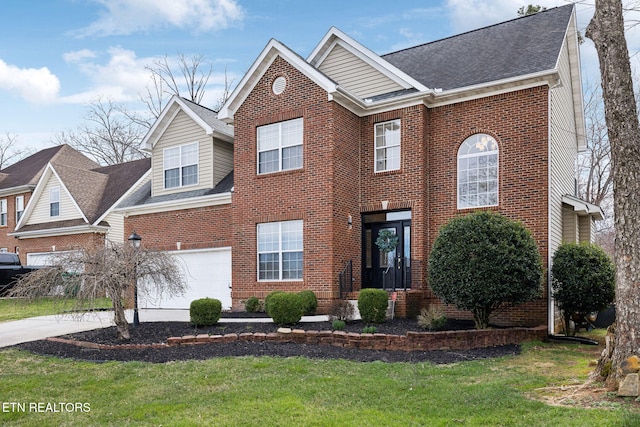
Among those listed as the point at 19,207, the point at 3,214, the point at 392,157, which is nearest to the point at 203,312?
the point at 392,157

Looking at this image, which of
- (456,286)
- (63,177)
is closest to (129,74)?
(63,177)

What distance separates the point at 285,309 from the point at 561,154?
9.00m

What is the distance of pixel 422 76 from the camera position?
15570 millimetres

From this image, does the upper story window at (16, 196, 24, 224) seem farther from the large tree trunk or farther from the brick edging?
the large tree trunk

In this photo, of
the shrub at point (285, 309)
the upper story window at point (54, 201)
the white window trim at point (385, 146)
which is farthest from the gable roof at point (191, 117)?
the upper story window at point (54, 201)

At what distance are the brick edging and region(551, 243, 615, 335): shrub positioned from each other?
6.13 feet

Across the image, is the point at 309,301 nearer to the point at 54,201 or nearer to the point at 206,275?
the point at 206,275

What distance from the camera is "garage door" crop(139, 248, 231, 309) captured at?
659 inches

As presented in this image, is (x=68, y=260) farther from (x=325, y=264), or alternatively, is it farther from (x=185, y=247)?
(x=185, y=247)

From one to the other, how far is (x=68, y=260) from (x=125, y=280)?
1.16 metres

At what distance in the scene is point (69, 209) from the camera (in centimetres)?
2492

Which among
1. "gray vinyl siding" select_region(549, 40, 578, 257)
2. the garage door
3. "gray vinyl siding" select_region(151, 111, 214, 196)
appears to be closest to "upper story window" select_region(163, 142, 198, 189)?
"gray vinyl siding" select_region(151, 111, 214, 196)

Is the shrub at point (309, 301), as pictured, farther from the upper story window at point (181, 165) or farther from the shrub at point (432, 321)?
the upper story window at point (181, 165)

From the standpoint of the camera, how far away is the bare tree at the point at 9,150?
1689 inches
